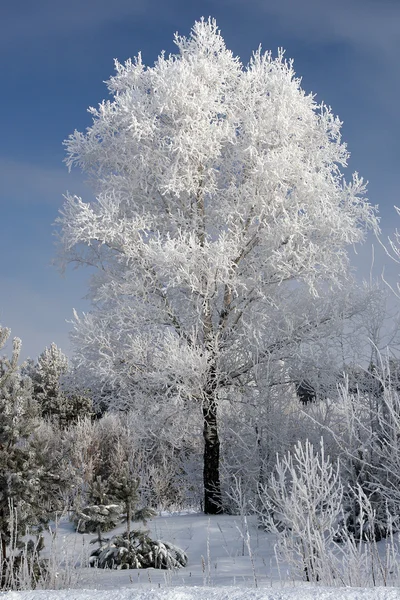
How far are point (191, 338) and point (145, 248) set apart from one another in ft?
5.59

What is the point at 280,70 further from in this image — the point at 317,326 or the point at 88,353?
the point at 88,353

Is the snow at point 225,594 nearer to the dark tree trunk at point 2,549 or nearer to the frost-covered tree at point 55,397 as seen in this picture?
the dark tree trunk at point 2,549

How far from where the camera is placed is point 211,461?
39.7ft

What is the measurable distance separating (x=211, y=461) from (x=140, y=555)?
386 cm

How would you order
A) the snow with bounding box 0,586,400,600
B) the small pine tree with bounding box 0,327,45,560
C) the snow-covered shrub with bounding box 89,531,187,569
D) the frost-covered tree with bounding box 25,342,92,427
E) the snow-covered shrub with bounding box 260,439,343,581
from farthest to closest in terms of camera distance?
the frost-covered tree with bounding box 25,342,92,427 < the snow-covered shrub with bounding box 89,531,187,569 < the small pine tree with bounding box 0,327,45,560 < the snow-covered shrub with bounding box 260,439,343,581 < the snow with bounding box 0,586,400,600

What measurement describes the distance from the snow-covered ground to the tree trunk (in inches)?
17.8

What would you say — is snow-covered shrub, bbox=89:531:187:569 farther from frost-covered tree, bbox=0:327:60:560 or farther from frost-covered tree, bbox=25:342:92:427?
frost-covered tree, bbox=25:342:92:427

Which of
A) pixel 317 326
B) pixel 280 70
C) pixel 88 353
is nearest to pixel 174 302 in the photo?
pixel 88 353

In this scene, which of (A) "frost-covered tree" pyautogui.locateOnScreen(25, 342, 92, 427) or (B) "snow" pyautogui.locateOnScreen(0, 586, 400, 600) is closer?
(B) "snow" pyautogui.locateOnScreen(0, 586, 400, 600)

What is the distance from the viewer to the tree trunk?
11844mm

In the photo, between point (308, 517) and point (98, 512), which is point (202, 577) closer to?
point (308, 517)

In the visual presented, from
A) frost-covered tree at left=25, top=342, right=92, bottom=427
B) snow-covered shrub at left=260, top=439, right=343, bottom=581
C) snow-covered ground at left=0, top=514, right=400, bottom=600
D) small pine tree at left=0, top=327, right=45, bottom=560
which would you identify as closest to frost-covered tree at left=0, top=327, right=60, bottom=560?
small pine tree at left=0, top=327, right=45, bottom=560

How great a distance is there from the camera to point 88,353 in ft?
38.3

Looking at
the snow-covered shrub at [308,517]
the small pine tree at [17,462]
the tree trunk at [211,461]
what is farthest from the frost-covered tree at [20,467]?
the tree trunk at [211,461]
